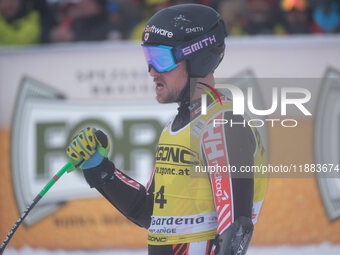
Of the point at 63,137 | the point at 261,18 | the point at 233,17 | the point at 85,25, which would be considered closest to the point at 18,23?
the point at 85,25

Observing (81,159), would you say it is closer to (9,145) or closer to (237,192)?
(237,192)

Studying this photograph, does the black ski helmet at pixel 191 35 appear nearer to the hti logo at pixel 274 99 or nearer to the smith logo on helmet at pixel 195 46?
the smith logo on helmet at pixel 195 46

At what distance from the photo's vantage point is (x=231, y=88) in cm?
395

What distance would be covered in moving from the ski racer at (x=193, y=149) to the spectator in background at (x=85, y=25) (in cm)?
361

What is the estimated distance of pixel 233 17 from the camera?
6.05m

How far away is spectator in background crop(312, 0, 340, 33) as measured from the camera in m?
6.06

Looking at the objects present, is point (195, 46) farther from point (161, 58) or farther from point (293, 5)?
point (293, 5)

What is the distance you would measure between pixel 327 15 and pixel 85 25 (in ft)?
8.63

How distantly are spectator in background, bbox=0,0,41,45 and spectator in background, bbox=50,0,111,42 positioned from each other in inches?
8.5

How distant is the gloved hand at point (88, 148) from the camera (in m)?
2.77

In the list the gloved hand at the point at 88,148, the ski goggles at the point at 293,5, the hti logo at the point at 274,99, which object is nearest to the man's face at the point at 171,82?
the hti logo at the point at 274,99

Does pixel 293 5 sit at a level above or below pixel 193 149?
above

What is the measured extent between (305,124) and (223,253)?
326 cm

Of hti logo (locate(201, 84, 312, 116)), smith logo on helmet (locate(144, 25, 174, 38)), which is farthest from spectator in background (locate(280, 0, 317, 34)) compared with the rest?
smith logo on helmet (locate(144, 25, 174, 38))
